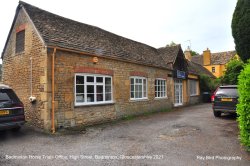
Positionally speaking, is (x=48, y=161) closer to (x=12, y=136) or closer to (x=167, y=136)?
(x=12, y=136)

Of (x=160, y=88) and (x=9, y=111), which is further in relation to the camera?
(x=160, y=88)

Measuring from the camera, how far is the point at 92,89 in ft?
35.0

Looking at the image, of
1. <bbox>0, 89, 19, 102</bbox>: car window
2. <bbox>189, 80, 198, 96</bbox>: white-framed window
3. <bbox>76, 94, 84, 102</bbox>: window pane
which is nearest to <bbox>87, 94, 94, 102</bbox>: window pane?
<bbox>76, 94, 84, 102</bbox>: window pane

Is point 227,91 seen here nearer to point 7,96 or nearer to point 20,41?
point 7,96

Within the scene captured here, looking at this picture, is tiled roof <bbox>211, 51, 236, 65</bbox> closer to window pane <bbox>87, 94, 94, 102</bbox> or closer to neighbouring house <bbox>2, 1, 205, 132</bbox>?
neighbouring house <bbox>2, 1, 205, 132</bbox>

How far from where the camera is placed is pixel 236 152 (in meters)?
5.94

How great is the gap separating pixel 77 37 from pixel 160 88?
26.5ft

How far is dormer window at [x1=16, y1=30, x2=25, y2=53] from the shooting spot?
10660 millimetres

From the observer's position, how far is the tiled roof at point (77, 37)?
9859 millimetres

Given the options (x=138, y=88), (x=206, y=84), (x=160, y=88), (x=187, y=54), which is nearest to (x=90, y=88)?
(x=138, y=88)

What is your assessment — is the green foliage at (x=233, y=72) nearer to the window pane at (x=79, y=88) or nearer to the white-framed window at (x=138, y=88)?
the white-framed window at (x=138, y=88)

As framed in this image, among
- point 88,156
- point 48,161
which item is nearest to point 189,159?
point 88,156

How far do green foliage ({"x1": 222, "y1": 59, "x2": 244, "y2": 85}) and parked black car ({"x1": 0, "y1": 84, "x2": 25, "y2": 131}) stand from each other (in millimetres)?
17985

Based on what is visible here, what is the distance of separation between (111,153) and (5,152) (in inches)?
117
